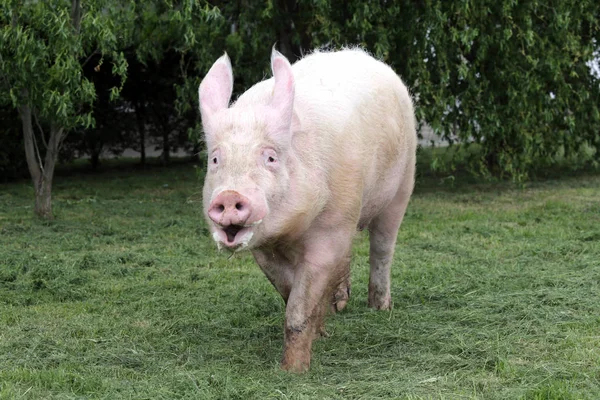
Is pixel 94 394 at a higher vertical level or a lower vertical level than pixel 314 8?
lower

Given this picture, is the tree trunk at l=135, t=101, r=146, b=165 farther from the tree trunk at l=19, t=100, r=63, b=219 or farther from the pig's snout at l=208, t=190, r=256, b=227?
the pig's snout at l=208, t=190, r=256, b=227

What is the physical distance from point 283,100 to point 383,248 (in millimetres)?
1957

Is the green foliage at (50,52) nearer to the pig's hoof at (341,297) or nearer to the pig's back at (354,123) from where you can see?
the pig's back at (354,123)

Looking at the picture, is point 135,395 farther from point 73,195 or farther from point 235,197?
point 73,195

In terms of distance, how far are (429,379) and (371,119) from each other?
67.2 inches

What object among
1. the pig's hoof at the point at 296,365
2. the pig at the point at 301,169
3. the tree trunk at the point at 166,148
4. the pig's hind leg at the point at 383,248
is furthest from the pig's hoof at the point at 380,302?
the tree trunk at the point at 166,148

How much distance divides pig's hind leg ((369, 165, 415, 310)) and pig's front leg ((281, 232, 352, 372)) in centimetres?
130

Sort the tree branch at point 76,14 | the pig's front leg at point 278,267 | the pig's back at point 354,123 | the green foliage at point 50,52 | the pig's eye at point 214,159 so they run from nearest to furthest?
the pig's eye at point 214,159
the pig's back at point 354,123
the pig's front leg at point 278,267
the green foliage at point 50,52
the tree branch at point 76,14

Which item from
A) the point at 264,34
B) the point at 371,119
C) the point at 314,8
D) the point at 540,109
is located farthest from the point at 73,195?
the point at 371,119

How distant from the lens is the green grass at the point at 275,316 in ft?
13.5

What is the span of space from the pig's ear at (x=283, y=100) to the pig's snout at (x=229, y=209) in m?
0.59

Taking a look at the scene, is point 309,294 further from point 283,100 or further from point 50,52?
point 50,52

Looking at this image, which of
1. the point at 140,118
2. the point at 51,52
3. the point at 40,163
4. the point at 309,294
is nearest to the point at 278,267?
the point at 309,294

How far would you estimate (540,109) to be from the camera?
40.9 ft
